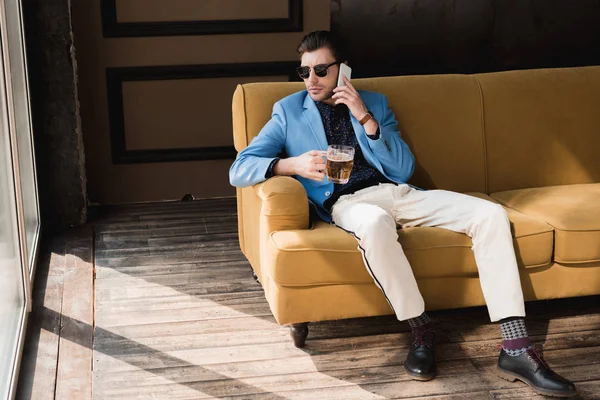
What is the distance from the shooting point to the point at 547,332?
9.91ft

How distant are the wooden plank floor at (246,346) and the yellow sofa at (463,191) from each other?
0.14 meters

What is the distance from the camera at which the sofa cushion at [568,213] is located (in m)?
2.95

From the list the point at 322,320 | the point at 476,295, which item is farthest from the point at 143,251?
the point at 476,295

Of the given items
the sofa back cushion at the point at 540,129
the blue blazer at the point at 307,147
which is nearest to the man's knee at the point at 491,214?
the blue blazer at the point at 307,147

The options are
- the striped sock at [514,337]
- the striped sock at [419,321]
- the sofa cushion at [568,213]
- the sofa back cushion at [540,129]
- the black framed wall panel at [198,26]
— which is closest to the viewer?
the striped sock at [514,337]

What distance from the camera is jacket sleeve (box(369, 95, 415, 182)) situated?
3031 millimetres

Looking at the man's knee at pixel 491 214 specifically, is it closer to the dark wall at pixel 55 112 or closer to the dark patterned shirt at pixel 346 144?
the dark patterned shirt at pixel 346 144

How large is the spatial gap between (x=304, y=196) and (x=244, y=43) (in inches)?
81.7

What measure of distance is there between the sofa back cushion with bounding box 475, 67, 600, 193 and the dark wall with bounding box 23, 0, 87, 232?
205cm

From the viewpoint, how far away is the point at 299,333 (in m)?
2.90

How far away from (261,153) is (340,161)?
480 mm

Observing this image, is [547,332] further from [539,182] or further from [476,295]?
[539,182]

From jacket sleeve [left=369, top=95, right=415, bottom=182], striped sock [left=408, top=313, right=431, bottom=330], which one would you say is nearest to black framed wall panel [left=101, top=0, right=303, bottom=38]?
jacket sleeve [left=369, top=95, right=415, bottom=182]

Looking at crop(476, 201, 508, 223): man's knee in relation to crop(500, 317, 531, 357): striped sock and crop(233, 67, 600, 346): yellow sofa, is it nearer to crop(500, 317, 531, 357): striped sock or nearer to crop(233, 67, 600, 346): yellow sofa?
crop(233, 67, 600, 346): yellow sofa
